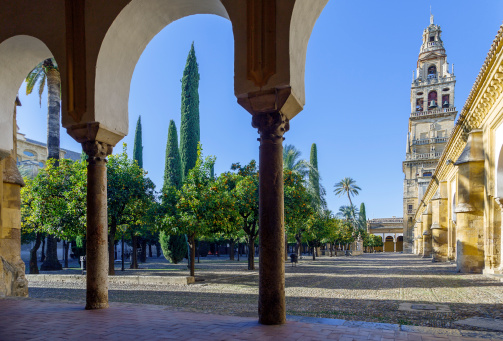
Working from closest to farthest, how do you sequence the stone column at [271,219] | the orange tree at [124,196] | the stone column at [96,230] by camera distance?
the stone column at [271,219]
the stone column at [96,230]
the orange tree at [124,196]

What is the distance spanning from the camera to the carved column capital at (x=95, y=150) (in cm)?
607

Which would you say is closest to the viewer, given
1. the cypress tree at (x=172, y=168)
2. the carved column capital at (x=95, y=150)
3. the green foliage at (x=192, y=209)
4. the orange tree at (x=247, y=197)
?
the carved column capital at (x=95, y=150)

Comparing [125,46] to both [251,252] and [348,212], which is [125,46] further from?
[348,212]

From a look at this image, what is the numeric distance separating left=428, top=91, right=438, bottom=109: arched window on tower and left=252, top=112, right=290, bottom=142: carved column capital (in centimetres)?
6052

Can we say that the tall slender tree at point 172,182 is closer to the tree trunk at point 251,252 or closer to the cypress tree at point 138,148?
the tree trunk at point 251,252

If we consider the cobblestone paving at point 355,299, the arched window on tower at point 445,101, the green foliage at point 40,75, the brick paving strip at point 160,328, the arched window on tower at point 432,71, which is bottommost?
the cobblestone paving at point 355,299

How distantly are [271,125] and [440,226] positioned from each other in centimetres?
2392

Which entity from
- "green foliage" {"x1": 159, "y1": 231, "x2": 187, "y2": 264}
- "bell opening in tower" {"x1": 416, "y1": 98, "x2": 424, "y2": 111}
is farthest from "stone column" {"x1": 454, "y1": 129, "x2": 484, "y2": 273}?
"bell opening in tower" {"x1": 416, "y1": 98, "x2": 424, "y2": 111}

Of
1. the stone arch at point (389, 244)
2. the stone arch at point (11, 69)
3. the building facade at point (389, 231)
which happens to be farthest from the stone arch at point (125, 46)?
the stone arch at point (389, 244)

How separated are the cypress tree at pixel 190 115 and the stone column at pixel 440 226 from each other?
18.3 m

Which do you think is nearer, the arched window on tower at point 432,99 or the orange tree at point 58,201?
the orange tree at point 58,201

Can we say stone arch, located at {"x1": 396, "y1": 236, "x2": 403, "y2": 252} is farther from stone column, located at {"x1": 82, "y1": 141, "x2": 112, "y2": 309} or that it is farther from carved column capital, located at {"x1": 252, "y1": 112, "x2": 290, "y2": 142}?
carved column capital, located at {"x1": 252, "y1": 112, "x2": 290, "y2": 142}

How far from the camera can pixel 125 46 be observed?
634 centimetres

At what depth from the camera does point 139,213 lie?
1761 centimetres
